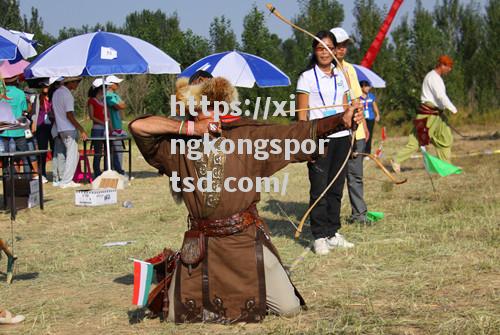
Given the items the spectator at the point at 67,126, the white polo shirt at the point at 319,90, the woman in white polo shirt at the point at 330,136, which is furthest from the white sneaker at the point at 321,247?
the spectator at the point at 67,126

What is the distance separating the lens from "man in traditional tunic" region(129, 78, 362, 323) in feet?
13.9

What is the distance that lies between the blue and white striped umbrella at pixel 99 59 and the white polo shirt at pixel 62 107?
0.80m

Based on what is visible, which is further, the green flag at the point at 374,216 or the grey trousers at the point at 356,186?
the green flag at the point at 374,216

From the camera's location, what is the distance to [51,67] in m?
10.0

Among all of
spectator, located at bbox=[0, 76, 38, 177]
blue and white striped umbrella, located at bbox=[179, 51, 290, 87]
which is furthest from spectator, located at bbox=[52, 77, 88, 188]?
blue and white striped umbrella, located at bbox=[179, 51, 290, 87]

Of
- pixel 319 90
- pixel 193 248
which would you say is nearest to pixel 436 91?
pixel 319 90

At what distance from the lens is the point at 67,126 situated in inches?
438

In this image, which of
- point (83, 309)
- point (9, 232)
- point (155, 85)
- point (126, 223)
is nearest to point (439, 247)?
point (83, 309)

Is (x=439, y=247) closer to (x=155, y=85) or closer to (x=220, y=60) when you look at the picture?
(x=220, y=60)

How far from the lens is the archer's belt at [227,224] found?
4.29 m

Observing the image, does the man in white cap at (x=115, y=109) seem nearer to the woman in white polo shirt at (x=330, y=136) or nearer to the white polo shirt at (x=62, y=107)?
the white polo shirt at (x=62, y=107)

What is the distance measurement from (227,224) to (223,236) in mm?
75

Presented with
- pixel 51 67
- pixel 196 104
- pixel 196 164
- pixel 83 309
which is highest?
pixel 51 67

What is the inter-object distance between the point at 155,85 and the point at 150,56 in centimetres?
1663
